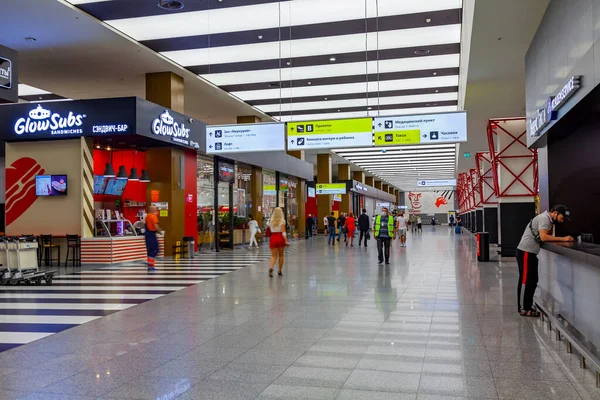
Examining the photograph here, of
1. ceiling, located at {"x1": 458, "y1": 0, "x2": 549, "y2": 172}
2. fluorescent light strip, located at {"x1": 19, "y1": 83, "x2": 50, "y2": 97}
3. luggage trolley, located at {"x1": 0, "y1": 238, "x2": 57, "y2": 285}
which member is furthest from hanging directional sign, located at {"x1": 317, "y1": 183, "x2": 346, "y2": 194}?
luggage trolley, located at {"x1": 0, "y1": 238, "x2": 57, "y2": 285}

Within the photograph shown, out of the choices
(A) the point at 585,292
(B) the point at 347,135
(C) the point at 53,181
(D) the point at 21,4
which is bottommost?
(A) the point at 585,292

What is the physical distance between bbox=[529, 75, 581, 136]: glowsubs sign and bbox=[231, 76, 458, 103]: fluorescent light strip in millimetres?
9027

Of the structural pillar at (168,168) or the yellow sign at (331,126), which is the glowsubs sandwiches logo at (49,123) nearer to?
the structural pillar at (168,168)

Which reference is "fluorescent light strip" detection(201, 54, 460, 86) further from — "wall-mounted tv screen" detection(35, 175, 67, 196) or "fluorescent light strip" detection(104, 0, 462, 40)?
"wall-mounted tv screen" detection(35, 175, 67, 196)

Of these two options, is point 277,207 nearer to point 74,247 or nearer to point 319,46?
point 319,46

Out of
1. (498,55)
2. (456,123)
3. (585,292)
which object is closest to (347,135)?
(456,123)

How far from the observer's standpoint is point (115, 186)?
17.8 meters

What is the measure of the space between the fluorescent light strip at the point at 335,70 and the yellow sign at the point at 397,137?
3645mm

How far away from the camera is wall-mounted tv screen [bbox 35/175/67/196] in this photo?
15469 mm

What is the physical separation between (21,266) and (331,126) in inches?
314

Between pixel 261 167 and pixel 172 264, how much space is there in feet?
38.2

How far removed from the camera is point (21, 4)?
11477 mm

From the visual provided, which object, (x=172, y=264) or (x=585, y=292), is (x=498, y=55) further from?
(x=172, y=264)

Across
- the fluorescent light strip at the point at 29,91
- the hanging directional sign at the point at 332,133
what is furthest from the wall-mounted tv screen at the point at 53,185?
the hanging directional sign at the point at 332,133
